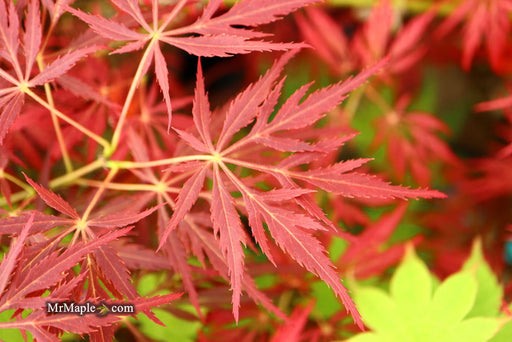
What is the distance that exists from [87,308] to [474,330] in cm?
46

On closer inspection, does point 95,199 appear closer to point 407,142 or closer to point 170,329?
point 170,329

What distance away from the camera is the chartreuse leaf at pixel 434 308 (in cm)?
60

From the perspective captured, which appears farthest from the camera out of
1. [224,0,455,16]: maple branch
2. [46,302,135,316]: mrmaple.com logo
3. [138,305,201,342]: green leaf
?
[224,0,455,16]: maple branch

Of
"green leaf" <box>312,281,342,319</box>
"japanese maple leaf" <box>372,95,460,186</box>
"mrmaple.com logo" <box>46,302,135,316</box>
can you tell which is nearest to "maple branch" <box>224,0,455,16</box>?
"japanese maple leaf" <box>372,95,460,186</box>

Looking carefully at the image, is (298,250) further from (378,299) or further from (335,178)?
(378,299)

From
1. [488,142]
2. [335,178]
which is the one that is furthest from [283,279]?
[488,142]

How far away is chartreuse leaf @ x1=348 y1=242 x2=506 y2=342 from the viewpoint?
1.95ft

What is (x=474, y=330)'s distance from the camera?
581mm

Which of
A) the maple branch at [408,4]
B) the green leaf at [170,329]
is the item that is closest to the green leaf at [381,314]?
the green leaf at [170,329]

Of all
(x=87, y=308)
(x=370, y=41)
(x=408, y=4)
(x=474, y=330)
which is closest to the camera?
(x=87, y=308)

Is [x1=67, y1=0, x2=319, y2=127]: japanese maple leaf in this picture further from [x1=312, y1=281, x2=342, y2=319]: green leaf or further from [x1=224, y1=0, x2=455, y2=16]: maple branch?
[x1=224, y1=0, x2=455, y2=16]: maple branch

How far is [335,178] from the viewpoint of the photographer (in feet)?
1.68

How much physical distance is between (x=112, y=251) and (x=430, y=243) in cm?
95

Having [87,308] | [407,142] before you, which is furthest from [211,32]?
[407,142]
